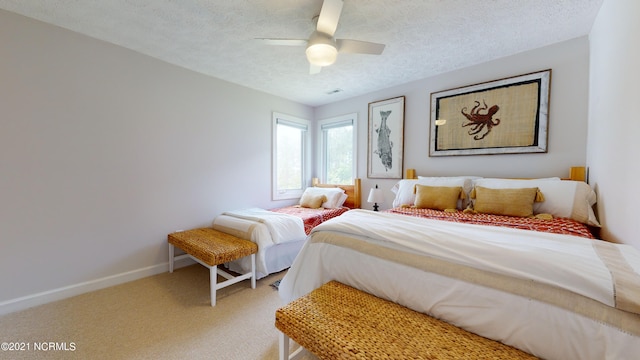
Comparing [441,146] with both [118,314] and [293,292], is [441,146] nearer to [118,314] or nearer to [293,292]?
[293,292]

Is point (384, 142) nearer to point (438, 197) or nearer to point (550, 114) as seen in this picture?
point (438, 197)

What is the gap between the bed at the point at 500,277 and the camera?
830 mm

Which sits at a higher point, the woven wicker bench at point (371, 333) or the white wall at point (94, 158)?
the white wall at point (94, 158)

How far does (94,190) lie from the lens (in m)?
2.32

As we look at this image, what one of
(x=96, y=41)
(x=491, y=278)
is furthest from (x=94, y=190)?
(x=491, y=278)

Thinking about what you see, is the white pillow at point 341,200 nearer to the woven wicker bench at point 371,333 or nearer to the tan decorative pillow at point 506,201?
the tan decorative pillow at point 506,201

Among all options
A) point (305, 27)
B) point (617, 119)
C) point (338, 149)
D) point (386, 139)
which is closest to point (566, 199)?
point (617, 119)

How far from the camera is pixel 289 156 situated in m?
4.21

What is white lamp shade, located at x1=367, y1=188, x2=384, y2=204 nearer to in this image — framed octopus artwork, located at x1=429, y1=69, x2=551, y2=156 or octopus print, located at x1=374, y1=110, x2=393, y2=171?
octopus print, located at x1=374, y1=110, x2=393, y2=171

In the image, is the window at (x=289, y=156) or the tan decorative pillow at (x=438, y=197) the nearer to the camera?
the tan decorative pillow at (x=438, y=197)

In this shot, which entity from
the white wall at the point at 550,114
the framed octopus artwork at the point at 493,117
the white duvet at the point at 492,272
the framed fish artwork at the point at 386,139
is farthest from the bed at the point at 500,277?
the framed fish artwork at the point at 386,139

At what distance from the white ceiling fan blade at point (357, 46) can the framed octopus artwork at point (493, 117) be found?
157cm

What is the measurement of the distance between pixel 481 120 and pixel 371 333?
109 inches

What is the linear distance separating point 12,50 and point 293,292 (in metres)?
2.96
